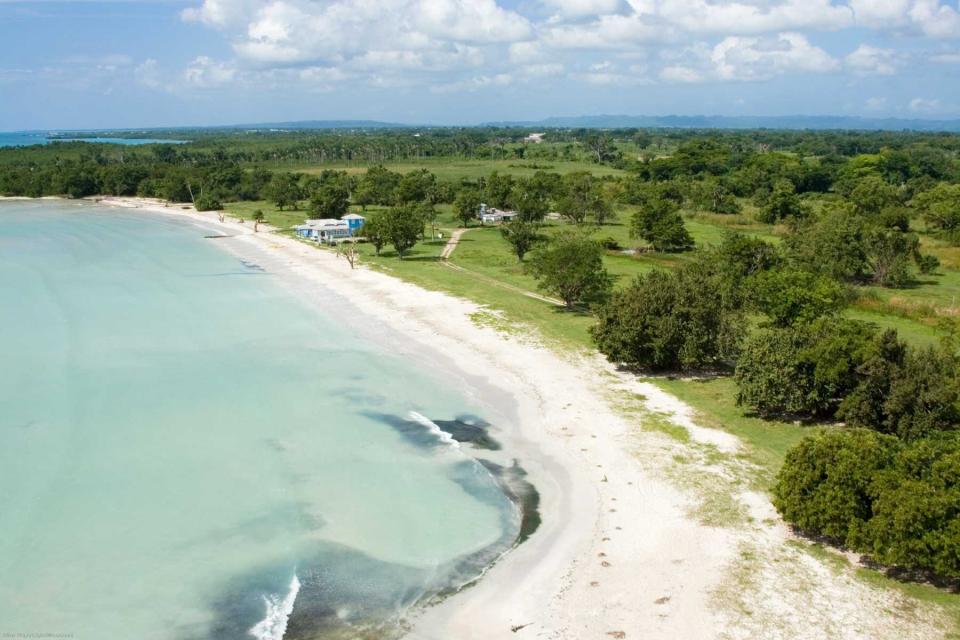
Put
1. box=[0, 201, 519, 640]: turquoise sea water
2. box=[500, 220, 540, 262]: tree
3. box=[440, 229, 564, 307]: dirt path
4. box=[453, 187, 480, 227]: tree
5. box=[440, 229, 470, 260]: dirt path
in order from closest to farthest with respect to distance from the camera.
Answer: box=[0, 201, 519, 640]: turquoise sea water
box=[440, 229, 564, 307]: dirt path
box=[500, 220, 540, 262]: tree
box=[440, 229, 470, 260]: dirt path
box=[453, 187, 480, 227]: tree

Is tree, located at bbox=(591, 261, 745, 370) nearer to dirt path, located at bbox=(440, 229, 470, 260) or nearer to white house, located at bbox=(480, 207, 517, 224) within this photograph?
dirt path, located at bbox=(440, 229, 470, 260)

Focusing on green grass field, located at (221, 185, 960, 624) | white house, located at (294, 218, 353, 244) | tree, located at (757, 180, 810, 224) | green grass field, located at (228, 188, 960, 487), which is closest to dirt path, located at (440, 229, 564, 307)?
green grass field, located at (228, 188, 960, 487)

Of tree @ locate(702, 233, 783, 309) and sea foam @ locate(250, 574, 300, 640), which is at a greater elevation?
tree @ locate(702, 233, 783, 309)

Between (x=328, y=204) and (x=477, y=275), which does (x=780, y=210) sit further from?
(x=328, y=204)

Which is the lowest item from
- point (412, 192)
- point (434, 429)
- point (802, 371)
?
point (434, 429)

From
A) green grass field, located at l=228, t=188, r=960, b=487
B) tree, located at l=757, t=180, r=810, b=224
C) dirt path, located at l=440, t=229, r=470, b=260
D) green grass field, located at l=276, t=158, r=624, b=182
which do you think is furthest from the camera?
green grass field, located at l=276, t=158, r=624, b=182

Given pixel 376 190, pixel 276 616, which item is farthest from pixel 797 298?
pixel 376 190

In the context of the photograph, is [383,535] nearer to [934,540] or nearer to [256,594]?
[256,594]
